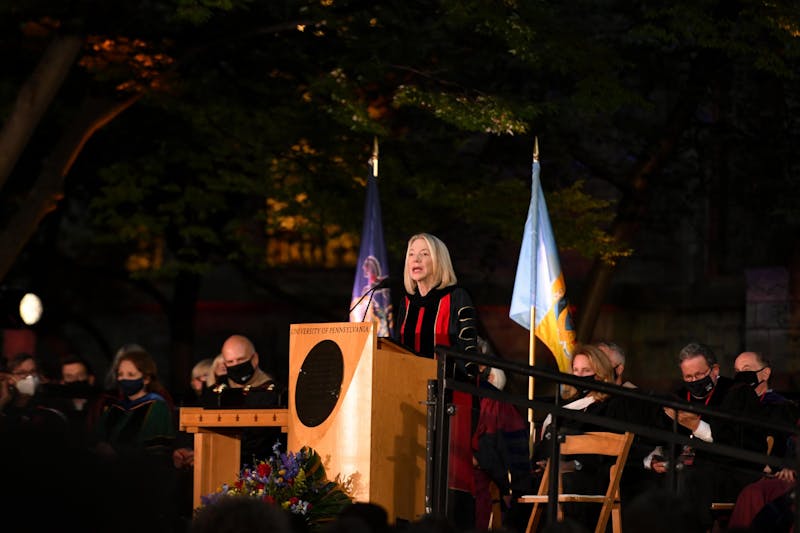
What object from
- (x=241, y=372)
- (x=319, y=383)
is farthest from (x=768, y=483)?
(x=241, y=372)

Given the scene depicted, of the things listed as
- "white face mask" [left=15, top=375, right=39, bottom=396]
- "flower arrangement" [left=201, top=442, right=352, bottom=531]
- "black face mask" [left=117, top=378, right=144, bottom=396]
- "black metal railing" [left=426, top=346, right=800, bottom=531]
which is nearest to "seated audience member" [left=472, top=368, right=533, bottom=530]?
"black metal railing" [left=426, top=346, right=800, bottom=531]

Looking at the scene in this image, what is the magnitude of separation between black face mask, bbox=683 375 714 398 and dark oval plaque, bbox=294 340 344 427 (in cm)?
368

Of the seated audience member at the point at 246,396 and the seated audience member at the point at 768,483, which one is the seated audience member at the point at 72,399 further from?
the seated audience member at the point at 768,483

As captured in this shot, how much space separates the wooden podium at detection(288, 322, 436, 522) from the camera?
313 inches

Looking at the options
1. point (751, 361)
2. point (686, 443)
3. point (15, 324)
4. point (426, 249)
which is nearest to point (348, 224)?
point (15, 324)

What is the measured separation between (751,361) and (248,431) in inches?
157

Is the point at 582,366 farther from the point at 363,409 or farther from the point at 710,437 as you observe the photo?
the point at 363,409

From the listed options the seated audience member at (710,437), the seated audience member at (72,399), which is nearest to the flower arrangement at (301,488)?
the seated audience member at (710,437)

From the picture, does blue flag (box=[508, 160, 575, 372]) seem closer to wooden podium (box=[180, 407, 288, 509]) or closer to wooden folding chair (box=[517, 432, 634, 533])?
wooden folding chair (box=[517, 432, 634, 533])

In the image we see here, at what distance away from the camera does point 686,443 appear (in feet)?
23.8

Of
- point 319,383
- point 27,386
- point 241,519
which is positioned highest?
point 27,386

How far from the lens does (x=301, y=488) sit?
8.00 metres

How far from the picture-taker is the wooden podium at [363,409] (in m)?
7.96

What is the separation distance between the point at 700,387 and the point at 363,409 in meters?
3.75
